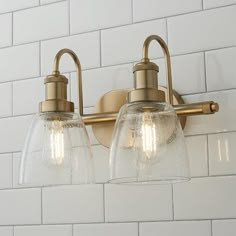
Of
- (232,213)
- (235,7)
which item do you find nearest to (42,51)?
(235,7)

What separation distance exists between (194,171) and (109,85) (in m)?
0.28

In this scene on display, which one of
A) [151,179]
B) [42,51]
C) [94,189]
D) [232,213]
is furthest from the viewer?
[42,51]

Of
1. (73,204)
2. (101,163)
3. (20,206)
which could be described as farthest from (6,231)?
(101,163)

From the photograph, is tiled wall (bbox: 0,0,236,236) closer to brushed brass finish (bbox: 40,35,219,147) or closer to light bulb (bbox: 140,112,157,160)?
brushed brass finish (bbox: 40,35,219,147)

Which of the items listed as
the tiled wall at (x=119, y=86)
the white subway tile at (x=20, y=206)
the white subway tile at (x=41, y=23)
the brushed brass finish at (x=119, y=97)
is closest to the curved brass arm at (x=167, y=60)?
the brushed brass finish at (x=119, y=97)

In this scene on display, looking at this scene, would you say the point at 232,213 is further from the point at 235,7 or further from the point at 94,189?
the point at 235,7

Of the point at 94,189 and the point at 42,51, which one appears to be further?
the point at 42,51

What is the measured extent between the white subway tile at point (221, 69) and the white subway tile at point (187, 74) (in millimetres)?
16

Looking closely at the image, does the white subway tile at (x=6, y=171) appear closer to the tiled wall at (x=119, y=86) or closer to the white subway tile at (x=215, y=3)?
the tiled wall at (x=119, y=86)

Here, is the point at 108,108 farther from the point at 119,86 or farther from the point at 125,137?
the point at 125,137

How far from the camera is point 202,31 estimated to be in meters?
1.27

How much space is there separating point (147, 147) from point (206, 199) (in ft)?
0.84

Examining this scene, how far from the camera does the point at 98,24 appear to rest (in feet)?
4.58

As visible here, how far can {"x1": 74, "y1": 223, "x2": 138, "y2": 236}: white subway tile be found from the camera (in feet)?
4.22
